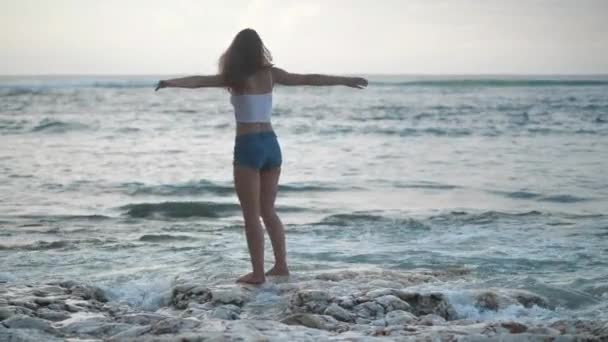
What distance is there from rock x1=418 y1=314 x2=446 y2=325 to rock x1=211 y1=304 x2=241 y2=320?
118 centimetres

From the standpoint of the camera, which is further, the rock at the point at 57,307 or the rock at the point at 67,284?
the rock at the point at 67,284

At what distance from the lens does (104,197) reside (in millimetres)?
11656

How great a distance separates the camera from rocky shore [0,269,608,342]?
13.5 feet

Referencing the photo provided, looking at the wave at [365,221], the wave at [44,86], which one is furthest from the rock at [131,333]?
the wave at [44,86]

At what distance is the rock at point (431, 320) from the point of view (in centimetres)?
472

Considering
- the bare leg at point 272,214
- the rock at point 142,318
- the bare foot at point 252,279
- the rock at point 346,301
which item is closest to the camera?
the rock at point 142,318

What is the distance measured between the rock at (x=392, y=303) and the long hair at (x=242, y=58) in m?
1.86

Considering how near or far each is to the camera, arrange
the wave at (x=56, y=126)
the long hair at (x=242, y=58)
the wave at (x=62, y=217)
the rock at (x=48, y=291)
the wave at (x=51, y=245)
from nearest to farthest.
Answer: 1. the rock at (x=48, y=291)
2. the long hair at (x=242, y=58)
3. the wave at (x=51, y=245)
4. the wave at (x=62, y=217)
5. the wave at (x=56, y=126)

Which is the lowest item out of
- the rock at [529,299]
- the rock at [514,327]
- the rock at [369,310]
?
the rock at [529,299]

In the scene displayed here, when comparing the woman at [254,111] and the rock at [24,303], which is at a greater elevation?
the woman at [254,111]

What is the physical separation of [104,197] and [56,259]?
4294 mm

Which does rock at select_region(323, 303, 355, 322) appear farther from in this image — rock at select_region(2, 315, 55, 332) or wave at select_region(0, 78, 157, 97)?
wave at select_region(0, 78, 157, 97)

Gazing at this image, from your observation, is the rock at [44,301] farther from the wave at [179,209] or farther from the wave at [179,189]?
the wave at [179,189]

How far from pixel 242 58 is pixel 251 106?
0.36m
